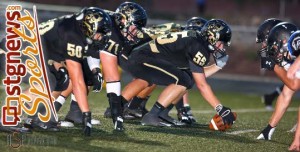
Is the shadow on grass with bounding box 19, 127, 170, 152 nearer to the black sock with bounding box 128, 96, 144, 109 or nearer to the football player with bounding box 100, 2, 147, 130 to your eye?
the football player with bounding box 100, 2, 147, 130

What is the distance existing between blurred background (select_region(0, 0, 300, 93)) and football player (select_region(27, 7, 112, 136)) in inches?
376

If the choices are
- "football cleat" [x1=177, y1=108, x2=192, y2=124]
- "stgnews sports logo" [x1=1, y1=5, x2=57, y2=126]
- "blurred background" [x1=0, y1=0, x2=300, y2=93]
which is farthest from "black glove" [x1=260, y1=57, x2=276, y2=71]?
"blurred background" [x1=0, y1=0, x2=300, y2=93]

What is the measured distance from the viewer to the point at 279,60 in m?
8.09

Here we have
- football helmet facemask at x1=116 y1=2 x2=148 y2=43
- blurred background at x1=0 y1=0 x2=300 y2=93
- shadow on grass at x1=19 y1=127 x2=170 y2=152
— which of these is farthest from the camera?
blurred background at x1=0 y1=0 x2=300 y2=93

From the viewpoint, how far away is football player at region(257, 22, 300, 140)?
26.5ft

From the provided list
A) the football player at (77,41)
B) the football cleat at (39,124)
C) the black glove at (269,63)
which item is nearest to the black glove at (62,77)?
the football player at (77,41)

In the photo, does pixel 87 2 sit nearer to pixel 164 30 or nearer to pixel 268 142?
pixel 164 30

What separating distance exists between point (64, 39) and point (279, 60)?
2.37 meters

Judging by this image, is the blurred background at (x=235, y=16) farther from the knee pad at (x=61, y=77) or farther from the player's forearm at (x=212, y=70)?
the knee pad at (x=61, y=77)

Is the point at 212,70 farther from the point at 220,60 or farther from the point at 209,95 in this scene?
the point at 209,95

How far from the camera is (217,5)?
27.1 meters

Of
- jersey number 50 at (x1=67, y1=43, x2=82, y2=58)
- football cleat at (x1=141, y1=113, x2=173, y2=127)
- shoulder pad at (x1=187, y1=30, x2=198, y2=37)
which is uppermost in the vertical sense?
shoulder pad at (x1=187, y1=30, x2=198, y2=37)

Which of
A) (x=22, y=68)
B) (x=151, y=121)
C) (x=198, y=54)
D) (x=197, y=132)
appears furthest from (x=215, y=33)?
(x=22, y=68)

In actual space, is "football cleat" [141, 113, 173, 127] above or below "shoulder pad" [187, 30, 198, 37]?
below
